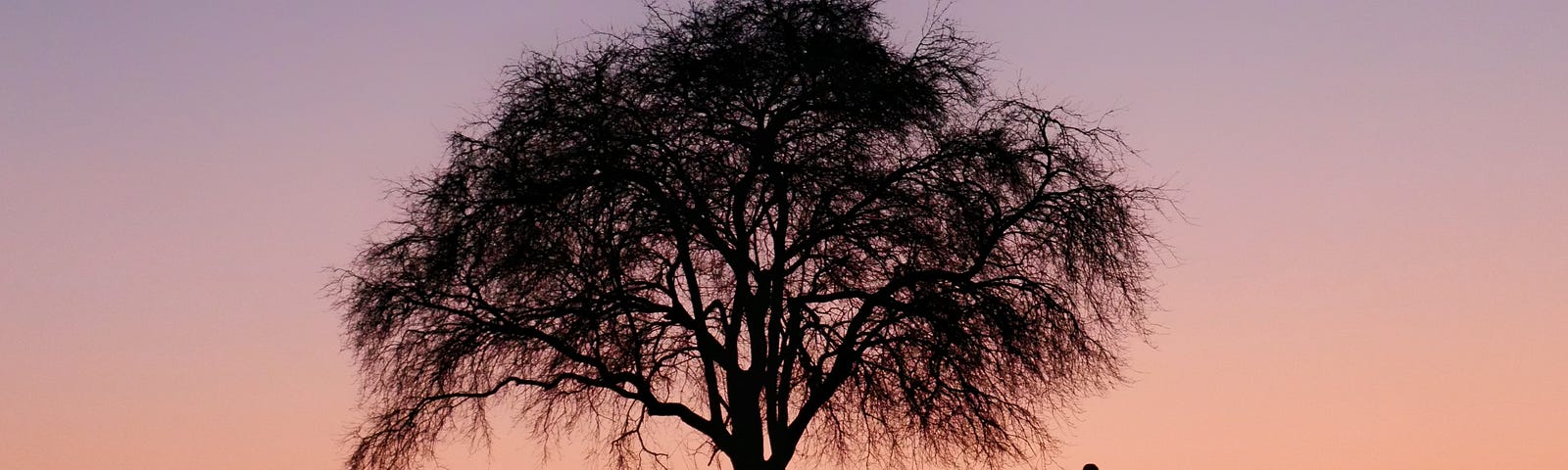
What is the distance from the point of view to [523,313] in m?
21.4

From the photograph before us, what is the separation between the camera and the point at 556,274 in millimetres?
21188

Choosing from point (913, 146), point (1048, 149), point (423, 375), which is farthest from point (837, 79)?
point (423, 375)

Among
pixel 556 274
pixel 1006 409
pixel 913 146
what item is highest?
pixel 913 146

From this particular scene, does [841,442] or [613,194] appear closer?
[613,194]

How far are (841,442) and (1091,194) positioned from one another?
4427mm

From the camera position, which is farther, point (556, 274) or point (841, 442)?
point (841, 442)

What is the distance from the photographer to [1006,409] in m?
21.6

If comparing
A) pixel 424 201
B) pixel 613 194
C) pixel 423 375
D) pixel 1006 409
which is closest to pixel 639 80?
pixel 613 194

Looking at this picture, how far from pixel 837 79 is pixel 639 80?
2413 millimetres

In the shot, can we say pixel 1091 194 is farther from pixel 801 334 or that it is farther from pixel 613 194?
pixel 613 194

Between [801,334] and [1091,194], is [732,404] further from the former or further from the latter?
[1091,194]

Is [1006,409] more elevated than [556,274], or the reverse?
[556,274]

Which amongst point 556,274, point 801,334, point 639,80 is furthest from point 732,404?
point 639,80

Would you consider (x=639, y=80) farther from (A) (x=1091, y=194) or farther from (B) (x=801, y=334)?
(A) (x=1091, y=194)
